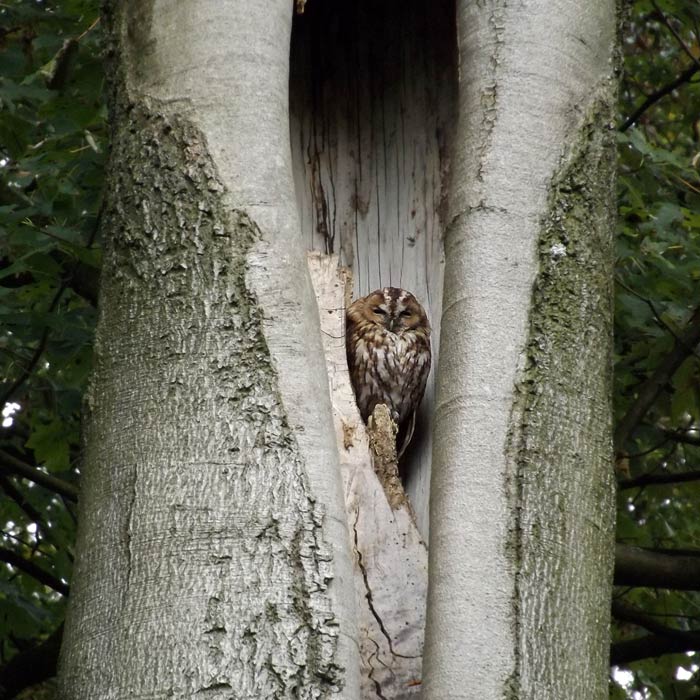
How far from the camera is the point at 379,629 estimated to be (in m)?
2.19

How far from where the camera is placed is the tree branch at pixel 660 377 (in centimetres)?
379

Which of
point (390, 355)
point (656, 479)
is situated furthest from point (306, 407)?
point (656, 479)

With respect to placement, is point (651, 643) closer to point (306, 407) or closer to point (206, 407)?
point (306, 407)

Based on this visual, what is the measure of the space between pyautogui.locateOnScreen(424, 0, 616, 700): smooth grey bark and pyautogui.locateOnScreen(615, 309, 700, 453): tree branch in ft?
5.18

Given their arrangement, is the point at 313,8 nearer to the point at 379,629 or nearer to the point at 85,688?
the point at 379,629

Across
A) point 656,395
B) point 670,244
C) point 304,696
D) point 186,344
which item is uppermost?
point 670,244

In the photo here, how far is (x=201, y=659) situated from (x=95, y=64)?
8.80ft

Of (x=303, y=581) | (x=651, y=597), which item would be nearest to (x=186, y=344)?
(x=303, y=581)

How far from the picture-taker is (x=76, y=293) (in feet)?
14.4

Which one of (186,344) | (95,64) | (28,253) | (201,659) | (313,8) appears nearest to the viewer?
(201,659)

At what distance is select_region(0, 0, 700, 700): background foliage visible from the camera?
376cm

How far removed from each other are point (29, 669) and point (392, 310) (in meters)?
1.91

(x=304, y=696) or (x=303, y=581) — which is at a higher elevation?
(x=303, y=581)

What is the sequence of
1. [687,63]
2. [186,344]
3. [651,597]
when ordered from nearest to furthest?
[186,344], [651,597], [687,63]
